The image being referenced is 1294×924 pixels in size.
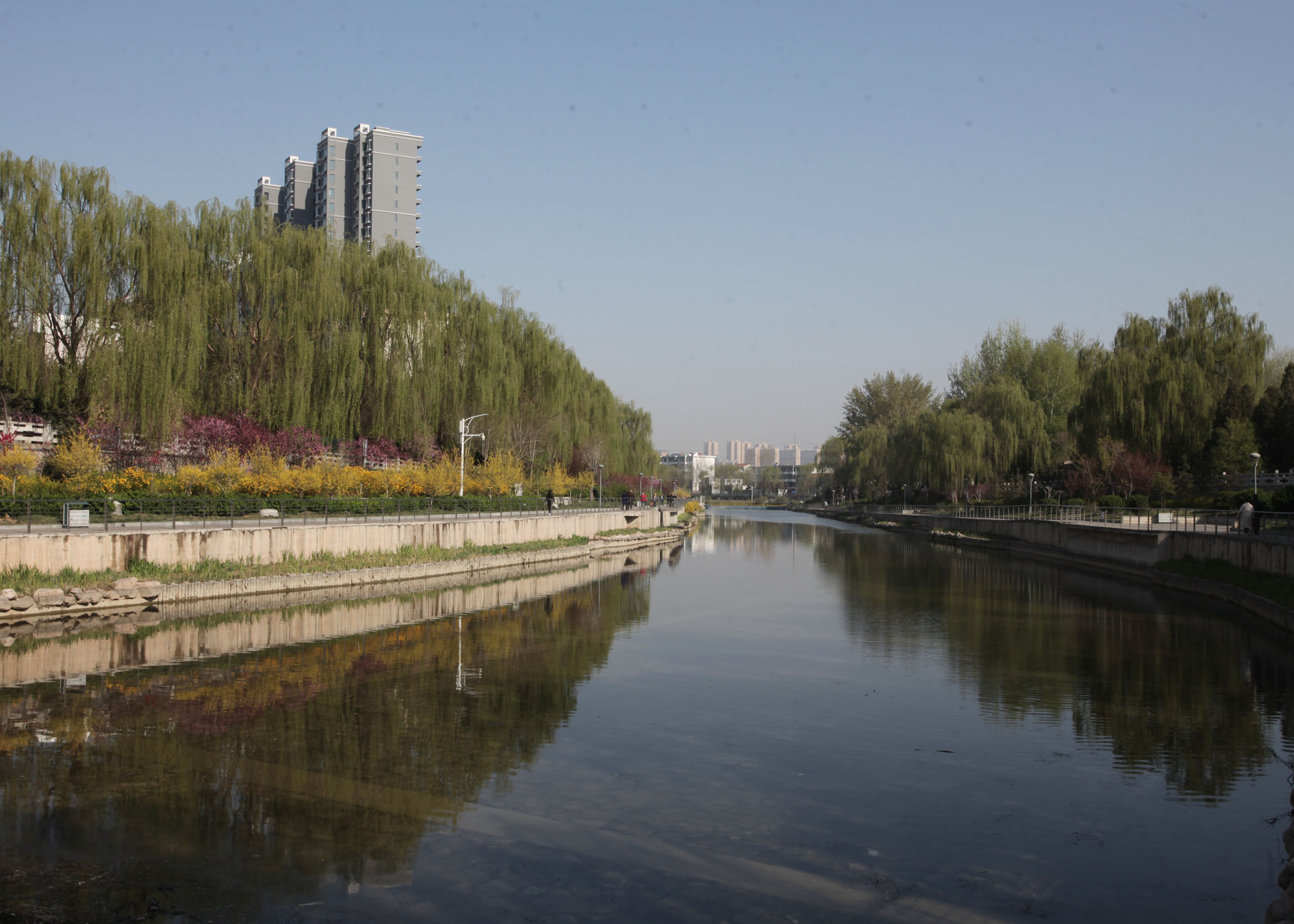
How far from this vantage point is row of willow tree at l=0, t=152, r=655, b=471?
92.2 feet

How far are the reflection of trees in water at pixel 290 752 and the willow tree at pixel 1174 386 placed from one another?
120 feet

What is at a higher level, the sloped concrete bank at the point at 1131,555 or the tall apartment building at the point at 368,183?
the tall apartment building at the point at 368,183

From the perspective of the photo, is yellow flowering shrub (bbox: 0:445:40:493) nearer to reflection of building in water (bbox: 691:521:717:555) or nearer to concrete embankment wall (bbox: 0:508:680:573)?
concrete embankment wall (bbox: 0:508:680:573)

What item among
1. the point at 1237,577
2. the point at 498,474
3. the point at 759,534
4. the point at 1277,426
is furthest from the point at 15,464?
the point at 759,534

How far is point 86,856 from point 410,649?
1041cm

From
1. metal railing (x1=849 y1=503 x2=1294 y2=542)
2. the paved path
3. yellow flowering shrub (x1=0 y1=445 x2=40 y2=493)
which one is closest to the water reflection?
the paved path

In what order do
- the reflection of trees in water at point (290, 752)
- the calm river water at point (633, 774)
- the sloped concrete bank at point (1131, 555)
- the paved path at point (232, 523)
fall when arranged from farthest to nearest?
the sloped concrete bank at point (1131, 555) < the paved path at point (232, 523) < the reflection of trees in water at point (290, 752) < the calm river water at point (633, 774)

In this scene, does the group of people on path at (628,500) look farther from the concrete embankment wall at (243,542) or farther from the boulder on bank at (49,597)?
the boulder on bank at (49,597)

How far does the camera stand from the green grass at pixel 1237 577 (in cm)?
2281

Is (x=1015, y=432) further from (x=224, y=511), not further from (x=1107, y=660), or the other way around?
(x=224, y=511)

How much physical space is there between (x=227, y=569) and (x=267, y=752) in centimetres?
1320

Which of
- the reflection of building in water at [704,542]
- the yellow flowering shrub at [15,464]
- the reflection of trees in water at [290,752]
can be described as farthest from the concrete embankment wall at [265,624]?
the reflection of building in water at [704,542]

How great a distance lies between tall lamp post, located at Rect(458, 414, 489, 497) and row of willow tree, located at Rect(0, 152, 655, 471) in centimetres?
52

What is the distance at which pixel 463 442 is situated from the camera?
3856 cm
